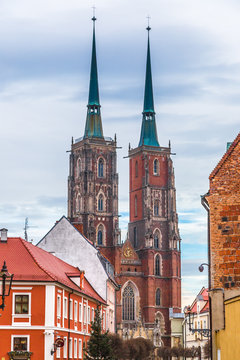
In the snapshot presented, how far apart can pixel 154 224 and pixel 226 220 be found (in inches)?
4205

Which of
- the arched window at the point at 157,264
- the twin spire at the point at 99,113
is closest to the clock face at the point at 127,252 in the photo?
the arched window at the point at 157,264

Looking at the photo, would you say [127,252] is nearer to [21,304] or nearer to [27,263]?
[27,263]

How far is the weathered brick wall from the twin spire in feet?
356

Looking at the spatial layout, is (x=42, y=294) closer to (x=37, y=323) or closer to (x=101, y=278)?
(x=37, y=323)

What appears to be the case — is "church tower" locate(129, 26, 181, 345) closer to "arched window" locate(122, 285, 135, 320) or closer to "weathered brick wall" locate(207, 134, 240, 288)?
"arched window" locate(122, 285, 135, 320)

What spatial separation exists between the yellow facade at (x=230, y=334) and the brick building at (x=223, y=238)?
0.09 feet

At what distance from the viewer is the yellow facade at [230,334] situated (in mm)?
17453

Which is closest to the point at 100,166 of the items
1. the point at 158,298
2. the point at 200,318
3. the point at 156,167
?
the point at 156,167

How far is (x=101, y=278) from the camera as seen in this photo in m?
59.8

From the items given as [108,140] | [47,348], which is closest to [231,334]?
[47,348]

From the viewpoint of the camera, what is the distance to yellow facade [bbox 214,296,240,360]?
57.3 ft

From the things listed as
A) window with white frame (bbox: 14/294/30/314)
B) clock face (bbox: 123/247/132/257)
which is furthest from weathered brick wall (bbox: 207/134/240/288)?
clock face (bbox: 123/247/132/257)

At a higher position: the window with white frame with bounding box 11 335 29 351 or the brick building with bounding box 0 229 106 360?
the brick building with bounding box 0 229 106 360

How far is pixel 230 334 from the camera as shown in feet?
60.5
